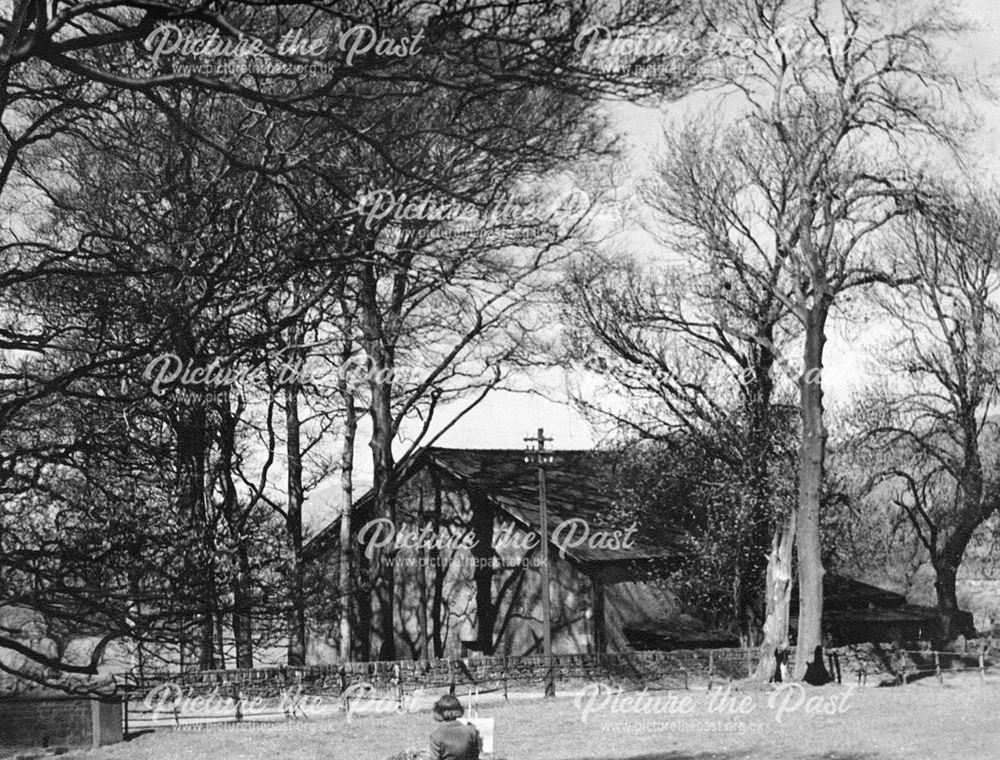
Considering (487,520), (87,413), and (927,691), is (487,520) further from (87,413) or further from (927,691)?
(87,413)

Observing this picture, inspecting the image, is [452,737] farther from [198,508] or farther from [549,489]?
[549,489]

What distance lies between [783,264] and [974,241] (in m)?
6.89

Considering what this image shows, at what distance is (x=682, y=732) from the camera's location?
76.5 ft

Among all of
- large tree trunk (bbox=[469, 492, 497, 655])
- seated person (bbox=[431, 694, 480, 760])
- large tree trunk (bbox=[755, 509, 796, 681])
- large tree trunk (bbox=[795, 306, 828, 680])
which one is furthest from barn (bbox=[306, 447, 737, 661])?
seated person (bbox=[431, 694, 480, 760])

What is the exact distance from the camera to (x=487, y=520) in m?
47.2

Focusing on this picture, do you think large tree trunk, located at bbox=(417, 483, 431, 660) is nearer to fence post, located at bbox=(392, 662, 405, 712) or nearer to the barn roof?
the barn roof

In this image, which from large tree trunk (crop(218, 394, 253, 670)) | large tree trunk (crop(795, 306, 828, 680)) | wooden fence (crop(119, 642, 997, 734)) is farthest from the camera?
large tree trunk (crop(795, 306, 828, 680))

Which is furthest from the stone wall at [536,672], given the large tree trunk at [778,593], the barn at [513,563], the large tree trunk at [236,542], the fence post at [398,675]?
the large tree trunk at [236,542]

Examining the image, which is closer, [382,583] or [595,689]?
[595,689]

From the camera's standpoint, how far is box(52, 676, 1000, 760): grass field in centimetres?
2050

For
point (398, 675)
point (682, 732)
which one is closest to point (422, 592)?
point (398, 675)

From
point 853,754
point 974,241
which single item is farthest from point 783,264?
point 853,754

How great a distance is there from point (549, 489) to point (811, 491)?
15524mm

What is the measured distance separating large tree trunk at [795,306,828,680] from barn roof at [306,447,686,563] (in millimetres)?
8499
